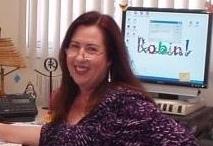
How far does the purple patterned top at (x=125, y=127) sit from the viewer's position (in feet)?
4.54

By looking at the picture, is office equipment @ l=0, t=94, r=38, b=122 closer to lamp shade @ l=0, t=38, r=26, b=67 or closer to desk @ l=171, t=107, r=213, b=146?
lamp shade @ l=0, t=38, r=26, b=67

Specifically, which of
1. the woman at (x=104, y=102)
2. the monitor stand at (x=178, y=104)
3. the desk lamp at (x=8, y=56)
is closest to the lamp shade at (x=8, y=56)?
the desk lamp at (x=8, y=56)

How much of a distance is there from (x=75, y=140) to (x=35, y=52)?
148 centimetres

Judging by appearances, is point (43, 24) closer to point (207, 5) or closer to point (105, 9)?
point (105, 9)

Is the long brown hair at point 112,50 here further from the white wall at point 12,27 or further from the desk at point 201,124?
the white wall at point 12,27

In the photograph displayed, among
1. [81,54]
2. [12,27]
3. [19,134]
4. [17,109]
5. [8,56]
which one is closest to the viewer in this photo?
[81,54]

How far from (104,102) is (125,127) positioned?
12cm

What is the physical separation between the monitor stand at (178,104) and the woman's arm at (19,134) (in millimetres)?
619

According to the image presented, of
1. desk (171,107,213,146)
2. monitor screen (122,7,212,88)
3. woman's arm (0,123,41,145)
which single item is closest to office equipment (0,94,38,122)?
woman's arm (0,123,41,145)

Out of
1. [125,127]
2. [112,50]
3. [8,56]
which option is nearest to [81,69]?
[112,50]

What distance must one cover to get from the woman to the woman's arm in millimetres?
105

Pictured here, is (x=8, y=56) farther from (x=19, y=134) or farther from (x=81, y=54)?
(x=81, y=54)

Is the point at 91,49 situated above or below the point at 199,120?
above

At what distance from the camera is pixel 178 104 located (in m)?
2.24
